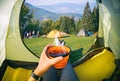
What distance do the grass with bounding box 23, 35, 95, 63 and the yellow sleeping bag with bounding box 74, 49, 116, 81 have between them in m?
0.13

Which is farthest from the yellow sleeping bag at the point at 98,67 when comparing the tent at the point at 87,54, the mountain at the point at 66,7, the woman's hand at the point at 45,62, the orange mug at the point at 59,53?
the woman's hand at the point at 45,62

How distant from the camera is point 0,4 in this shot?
3174 mm

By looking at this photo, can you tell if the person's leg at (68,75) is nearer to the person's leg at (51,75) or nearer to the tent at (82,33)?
the person's leg at (51,75)

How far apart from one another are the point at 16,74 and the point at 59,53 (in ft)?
2.43

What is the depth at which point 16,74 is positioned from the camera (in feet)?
10.0

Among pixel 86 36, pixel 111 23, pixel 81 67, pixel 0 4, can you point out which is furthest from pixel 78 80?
pixel 0 4

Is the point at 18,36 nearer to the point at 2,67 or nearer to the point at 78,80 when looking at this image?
the point at 2,67

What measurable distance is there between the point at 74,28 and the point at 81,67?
0.38 meters

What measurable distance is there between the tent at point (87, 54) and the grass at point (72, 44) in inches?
2.1

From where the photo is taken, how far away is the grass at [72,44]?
10.2ft

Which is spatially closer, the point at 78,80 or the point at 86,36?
the point at 78,80

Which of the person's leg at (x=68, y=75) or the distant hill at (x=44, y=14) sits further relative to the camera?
the distant hill at (x=44, y=14)

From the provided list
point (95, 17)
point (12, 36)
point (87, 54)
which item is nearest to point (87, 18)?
point (95, 17)

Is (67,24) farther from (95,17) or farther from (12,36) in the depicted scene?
(12,36)
